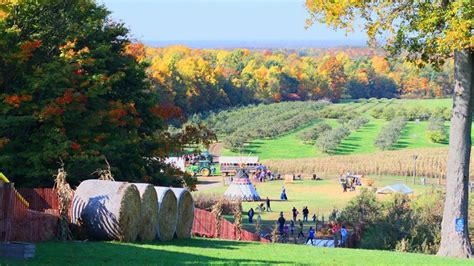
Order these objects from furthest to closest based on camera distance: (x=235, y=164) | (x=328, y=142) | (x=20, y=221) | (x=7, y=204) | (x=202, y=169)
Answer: (x=328, y=142), (x=235, y=164), (x=202, y=169), (x=20, y=221), (x=7, y=204)

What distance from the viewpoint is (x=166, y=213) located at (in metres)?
25.9

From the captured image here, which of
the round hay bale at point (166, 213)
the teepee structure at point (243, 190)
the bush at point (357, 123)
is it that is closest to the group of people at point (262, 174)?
the teepee structure at point (243, 190)

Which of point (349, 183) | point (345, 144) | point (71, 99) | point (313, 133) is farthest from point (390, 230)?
point (313, 133)

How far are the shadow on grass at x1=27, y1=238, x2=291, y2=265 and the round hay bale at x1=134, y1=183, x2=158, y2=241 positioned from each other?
674mm

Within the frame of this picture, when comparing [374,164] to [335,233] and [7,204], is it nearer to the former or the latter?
[335,233]

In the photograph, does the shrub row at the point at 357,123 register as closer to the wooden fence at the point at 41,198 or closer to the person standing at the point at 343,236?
the person standing at the point at 343,236

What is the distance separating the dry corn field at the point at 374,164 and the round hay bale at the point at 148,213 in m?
58.2

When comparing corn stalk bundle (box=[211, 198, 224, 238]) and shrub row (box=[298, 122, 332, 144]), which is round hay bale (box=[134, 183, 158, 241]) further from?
shrub row (box=[298, 122, 332, 144])

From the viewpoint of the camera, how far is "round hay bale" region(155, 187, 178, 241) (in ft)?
84.4

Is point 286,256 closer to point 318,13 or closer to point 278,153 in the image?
point 318,13

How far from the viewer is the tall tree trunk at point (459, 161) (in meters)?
26.5

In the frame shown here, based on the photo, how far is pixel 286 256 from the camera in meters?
22.2

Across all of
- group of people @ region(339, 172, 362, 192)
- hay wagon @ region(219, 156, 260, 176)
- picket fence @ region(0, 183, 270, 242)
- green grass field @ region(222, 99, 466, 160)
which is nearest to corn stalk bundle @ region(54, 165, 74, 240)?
picket fence @ region(0, 183, 270, 242)

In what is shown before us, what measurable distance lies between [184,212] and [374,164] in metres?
62.0
